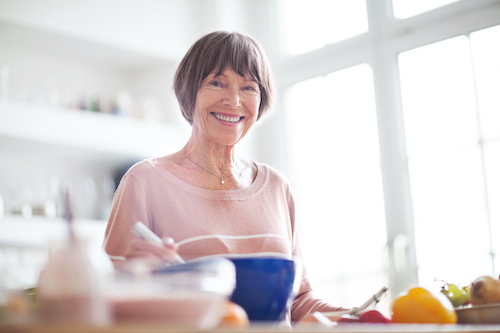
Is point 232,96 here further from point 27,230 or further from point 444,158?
point 444,158

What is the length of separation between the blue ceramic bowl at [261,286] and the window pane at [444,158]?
244 centimetres

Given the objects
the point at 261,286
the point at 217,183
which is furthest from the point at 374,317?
the point at 217,183

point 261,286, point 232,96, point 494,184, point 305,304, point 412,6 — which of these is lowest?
point 305,304

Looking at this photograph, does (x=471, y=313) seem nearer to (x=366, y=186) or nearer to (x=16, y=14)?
(x=366, y=186)

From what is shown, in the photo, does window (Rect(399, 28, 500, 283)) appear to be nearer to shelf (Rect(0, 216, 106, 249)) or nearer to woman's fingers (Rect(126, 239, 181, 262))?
shelf (Rect(0, 216, 106, 249))

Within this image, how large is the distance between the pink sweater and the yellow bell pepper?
0.33 metres

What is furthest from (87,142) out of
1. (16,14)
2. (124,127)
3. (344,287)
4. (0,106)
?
(344,287)

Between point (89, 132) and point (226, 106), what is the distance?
6.81 feet

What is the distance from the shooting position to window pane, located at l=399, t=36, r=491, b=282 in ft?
10.4

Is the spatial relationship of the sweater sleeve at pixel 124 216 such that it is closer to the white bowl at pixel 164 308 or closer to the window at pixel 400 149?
the white bowl at pixel 164 308

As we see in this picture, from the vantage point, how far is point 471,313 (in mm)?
1028

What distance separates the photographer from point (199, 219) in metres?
1.40

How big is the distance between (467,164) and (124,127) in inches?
73.0

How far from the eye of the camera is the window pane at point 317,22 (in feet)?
12.3
